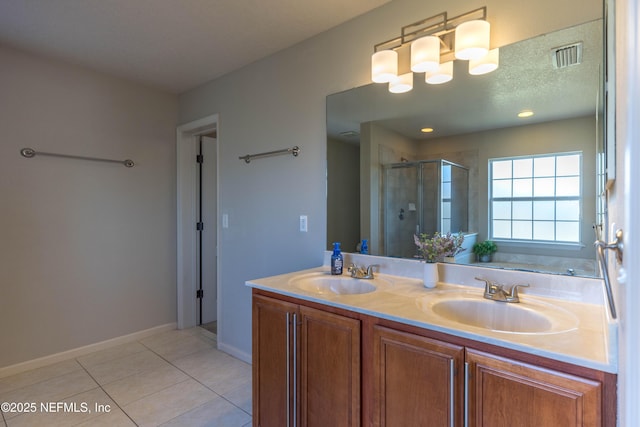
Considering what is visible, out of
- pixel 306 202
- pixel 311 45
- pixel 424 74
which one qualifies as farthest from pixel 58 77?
pixel 424 74

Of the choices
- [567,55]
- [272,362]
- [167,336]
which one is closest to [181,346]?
[167,336]

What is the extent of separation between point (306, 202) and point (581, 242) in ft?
4.85

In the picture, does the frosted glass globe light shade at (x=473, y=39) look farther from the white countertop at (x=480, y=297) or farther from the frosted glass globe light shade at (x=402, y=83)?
the white countertop at (x=480, y=297)

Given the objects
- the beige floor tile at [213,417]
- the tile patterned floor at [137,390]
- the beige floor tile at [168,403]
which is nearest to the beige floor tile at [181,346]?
the tile patterned floor at [137,390]

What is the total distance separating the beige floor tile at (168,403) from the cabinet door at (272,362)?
619 mm

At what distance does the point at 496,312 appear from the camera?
4.33ft

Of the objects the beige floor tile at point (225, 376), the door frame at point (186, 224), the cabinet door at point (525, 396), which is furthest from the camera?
the door frame at point (186, 224)

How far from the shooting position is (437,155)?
5.54 feet

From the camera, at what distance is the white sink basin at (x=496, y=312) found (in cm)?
117

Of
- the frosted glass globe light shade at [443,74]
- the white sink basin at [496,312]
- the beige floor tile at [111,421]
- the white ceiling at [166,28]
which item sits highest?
the white ceiling at [166,28]

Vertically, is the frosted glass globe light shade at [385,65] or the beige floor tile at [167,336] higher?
the frosted glass globe light shade at [385,65]

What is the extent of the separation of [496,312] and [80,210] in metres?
3.06

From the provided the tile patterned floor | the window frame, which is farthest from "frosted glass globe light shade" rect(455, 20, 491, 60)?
the tile patterned floor

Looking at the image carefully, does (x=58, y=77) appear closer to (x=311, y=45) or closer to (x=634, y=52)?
(x=311, y=45)
